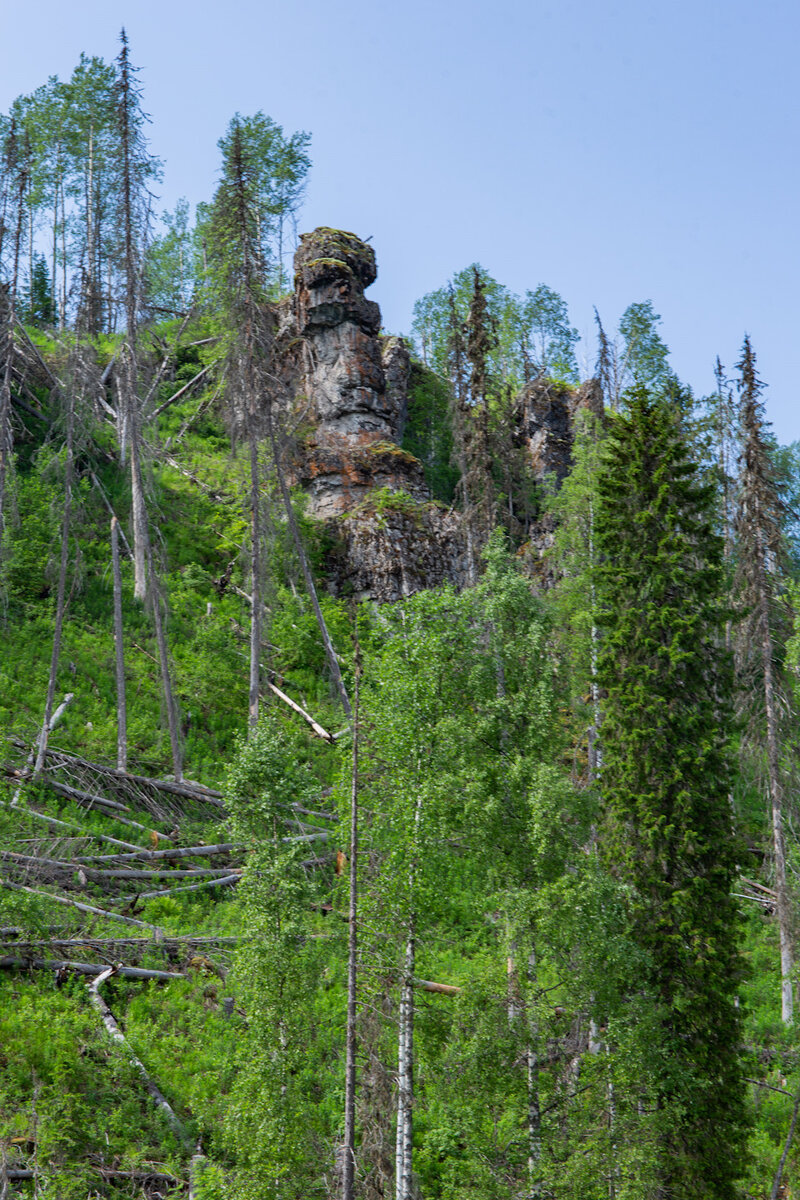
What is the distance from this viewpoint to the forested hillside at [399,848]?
13.6 m

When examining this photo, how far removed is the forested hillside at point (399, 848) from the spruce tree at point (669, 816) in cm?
7

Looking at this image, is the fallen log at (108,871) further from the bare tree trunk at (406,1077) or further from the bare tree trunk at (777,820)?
the bare tree trunk at (777,820)

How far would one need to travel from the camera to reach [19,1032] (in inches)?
592

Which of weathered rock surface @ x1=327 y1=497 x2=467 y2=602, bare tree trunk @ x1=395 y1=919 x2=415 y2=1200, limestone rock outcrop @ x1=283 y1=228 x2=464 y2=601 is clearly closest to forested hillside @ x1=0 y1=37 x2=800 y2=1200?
bare tree trunk @ x1=395 y1=919 x2=415 y2=1200

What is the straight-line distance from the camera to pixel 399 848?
559 inches

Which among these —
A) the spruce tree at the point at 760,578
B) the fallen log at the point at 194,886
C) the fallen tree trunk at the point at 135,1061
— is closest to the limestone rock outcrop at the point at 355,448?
the spruce tree at the point at 760,578

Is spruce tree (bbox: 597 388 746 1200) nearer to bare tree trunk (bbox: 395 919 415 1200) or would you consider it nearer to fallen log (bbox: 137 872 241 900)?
bare tree trunk (bbox: 395 919 415 1200)

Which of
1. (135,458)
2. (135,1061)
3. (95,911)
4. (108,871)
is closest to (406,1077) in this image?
(135,1061)

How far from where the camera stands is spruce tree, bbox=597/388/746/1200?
47.8 feet

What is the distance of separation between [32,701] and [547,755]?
15.8 m

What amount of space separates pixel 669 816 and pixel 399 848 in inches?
209

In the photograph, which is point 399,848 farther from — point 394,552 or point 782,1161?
point 394,552

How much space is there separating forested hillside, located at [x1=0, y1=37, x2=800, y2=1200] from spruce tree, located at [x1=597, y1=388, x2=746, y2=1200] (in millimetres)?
66

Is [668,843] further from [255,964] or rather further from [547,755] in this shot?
[255,964]
